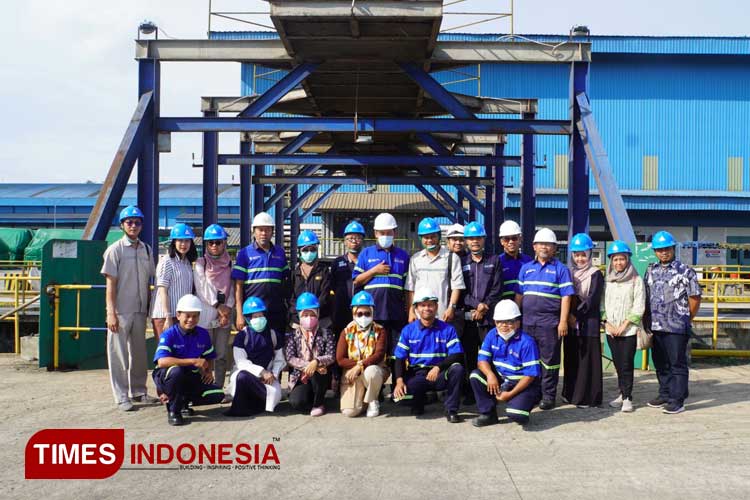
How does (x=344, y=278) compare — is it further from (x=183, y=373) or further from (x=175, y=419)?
(x=175, y=419)

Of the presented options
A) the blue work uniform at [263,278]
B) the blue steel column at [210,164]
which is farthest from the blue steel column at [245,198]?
the blue work uniform at [263,278]

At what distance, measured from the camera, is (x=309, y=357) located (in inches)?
257

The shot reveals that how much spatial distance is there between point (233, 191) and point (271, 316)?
4182 centimetres

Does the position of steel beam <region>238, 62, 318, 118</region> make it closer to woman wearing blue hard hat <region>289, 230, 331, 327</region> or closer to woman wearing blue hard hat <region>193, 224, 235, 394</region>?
woman wearing blue hard hat <region>193, 224, 235, 394</region>

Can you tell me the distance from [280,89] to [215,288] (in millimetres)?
5151

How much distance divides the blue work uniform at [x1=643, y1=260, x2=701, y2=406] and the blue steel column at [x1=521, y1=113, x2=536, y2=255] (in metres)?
7.61

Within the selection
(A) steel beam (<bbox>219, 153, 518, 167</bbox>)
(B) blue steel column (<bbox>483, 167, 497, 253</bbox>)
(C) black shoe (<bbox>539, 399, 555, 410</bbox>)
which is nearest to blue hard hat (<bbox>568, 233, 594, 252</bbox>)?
(C) black shoe (<bbox>539, 399, 555, 410</bbox>)

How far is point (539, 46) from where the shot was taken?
10.3 meters

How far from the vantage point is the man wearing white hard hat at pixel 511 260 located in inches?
276

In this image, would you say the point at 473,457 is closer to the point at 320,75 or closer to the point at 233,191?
the point at 320,75

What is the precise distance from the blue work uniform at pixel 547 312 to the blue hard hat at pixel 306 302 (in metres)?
2.06

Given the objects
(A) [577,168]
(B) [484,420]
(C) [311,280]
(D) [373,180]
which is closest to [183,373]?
(C) [311,280]

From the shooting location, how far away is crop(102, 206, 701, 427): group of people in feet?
20.6

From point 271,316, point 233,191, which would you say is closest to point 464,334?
point 271,316
